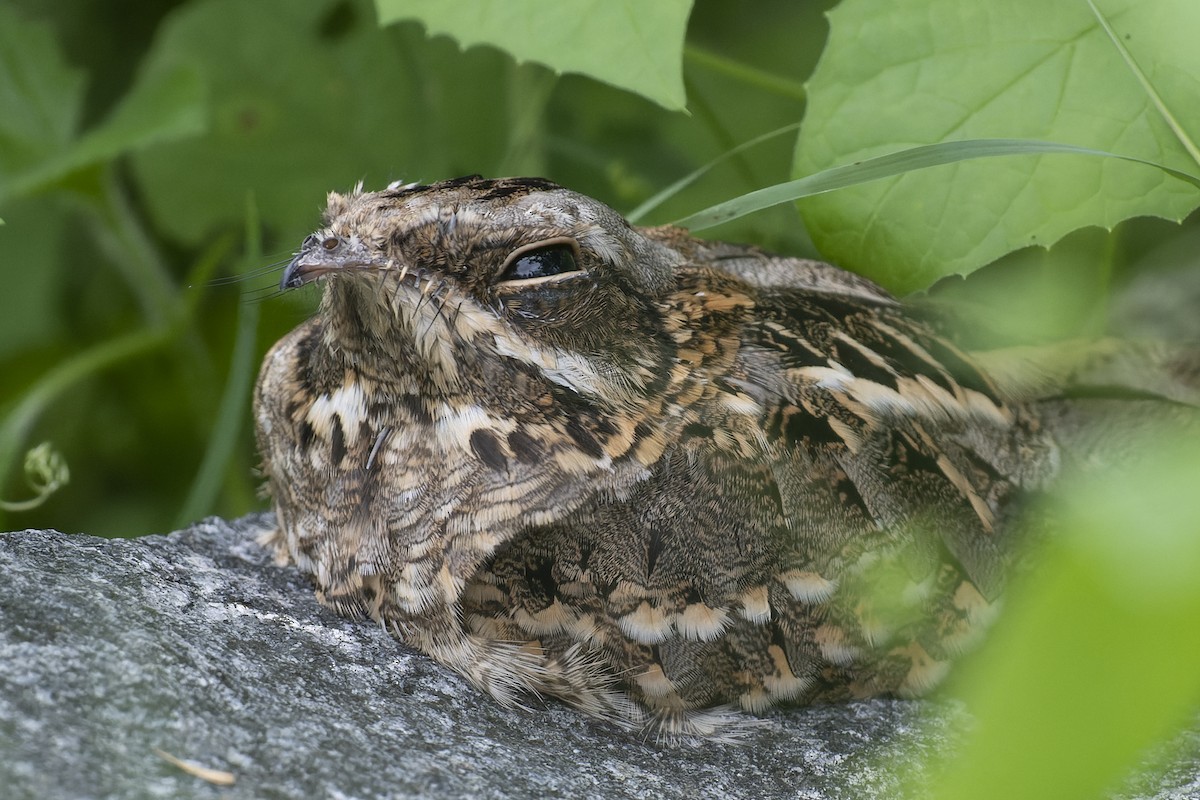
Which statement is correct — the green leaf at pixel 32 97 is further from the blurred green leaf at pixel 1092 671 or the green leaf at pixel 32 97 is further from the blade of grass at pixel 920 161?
the blurred green leaf at pixel 1092 671

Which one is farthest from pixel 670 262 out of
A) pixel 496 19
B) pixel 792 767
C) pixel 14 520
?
pixel 14 520

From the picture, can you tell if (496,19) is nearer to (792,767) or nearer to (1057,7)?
(1057,7)

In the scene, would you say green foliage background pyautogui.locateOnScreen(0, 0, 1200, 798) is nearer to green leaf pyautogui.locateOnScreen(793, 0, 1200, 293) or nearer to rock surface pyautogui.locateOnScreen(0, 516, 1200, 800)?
green leaf pyautogui.locateOnScreen(793, 0, 1200, 293)

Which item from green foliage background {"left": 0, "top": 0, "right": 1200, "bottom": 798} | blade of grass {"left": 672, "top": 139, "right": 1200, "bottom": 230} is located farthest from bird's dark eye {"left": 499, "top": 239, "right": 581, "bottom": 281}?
blade of grass {"left": 672, "top": 139, "right": 1200, "bottom": 230}

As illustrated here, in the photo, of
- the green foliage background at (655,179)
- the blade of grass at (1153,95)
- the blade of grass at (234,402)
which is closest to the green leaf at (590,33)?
the green foliage background at (655,179)

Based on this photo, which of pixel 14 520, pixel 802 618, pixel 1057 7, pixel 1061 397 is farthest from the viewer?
pixel 14 520
